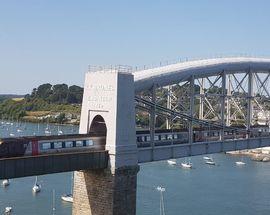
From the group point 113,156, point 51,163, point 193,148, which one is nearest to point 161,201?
point 193,148

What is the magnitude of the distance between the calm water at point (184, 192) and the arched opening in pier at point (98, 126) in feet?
64.6

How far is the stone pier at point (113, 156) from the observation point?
89.2ft

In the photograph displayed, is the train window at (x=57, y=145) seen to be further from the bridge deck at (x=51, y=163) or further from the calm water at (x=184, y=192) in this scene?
the calm water at (x=184, y=192)

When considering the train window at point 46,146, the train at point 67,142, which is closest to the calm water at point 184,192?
the train at point 67,142

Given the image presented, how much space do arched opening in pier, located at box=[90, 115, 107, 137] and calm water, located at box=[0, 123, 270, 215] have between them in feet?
64.6

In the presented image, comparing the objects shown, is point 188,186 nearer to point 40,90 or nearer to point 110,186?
point 110,186

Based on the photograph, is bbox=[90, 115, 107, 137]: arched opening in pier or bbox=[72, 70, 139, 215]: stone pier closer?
bbox=[72, 70, 139, 215]: stone pier

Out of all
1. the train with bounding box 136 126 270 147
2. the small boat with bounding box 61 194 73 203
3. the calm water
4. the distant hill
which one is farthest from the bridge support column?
the distant hill

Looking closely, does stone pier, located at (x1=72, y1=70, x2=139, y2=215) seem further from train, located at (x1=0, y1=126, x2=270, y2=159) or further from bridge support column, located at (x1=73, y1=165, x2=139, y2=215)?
train, located at (x1=0, y1=126, x2=270, y2=159)

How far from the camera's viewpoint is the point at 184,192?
56.5 m

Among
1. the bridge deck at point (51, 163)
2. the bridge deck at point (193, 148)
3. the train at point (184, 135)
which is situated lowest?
the bridge deck at point (51, 163)

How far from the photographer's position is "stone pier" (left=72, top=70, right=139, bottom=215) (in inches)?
1071

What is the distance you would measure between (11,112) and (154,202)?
143m

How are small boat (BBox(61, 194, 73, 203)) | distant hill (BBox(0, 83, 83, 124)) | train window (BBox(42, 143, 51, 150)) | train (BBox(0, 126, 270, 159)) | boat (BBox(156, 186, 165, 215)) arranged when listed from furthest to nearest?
distant hill (BBox(0, 83, 83, 124))
small boat (BBox(61, 194, 73, 203))
boat (BBox(156, 186, 165, 215))
train window (BBox(42, 143, 51, 150))
train (BBox(0, 126, 270, 159))
